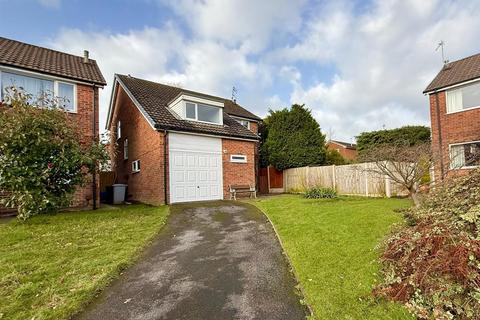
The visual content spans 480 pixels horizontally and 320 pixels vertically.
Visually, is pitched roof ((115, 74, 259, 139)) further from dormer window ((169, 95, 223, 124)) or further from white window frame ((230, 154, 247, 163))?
white window frame ((230, 154, 247, 163))

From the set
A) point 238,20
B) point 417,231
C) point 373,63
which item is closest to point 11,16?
point 238,20

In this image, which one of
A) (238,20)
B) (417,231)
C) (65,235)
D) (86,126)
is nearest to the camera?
(417,231)

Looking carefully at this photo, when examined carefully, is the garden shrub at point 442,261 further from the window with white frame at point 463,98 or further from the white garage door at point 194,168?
the window with white frame at point 463,98

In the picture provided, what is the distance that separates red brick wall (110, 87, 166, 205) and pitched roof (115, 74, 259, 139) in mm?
706

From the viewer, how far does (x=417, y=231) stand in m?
3.82

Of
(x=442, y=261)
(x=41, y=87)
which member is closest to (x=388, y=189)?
(x=442, y=261)

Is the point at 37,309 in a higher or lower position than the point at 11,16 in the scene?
lower

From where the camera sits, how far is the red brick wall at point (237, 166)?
14.2 meters

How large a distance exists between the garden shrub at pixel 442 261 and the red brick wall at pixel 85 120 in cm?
1152

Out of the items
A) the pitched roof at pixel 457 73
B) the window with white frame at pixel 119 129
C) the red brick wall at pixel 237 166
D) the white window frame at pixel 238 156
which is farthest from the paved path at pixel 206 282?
the pitched roof at pixel 457 73

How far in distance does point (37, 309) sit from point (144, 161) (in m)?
10.5

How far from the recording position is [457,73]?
14.0 meters

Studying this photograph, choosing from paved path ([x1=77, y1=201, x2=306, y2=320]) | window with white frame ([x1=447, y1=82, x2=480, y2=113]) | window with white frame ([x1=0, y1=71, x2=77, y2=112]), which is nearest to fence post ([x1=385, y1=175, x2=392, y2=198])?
window with white frame ([x1=447, y1=82, x2=480, y2=113])

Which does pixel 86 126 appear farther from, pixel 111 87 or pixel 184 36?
pixel 111 87
